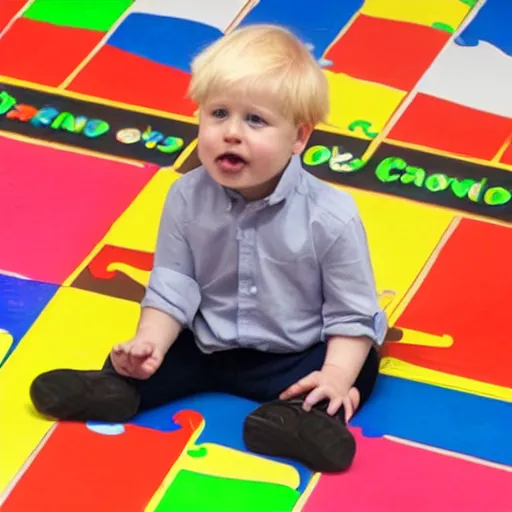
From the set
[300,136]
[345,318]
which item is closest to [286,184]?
[300,136]

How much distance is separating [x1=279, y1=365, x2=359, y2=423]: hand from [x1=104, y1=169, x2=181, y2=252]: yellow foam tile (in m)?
0.39

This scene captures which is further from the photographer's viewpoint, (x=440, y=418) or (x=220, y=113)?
(x=440, y=418)

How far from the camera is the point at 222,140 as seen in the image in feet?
4.18

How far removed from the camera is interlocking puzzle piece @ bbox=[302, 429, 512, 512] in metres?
1.29

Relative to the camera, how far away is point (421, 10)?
2.22 metres

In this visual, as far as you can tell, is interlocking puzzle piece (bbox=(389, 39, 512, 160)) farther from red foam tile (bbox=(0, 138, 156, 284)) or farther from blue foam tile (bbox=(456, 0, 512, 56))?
red foam tile (bbox=(0, 138, 156, 284))

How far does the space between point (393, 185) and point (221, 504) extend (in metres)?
0.66

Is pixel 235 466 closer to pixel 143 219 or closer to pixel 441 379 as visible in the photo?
pixel 441 379

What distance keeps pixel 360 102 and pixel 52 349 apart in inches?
29.2

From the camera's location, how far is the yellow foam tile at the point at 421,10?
2191 millimetres

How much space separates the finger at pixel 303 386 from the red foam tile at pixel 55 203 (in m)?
0.40

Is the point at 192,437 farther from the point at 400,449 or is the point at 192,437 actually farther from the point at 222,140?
the point at 222,140

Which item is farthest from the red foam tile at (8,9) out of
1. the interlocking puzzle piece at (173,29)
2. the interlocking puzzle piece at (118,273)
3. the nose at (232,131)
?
the nose at (232,131)

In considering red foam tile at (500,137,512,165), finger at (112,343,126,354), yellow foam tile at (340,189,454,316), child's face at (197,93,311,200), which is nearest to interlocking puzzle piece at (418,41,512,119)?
red foam tile at (500,137,512,165)
